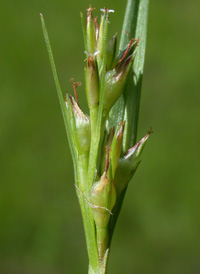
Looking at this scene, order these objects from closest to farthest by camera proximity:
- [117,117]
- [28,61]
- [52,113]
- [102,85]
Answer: [102,85] < [117,117] < [52,113] < [28,61]

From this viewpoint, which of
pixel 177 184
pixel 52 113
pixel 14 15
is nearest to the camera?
pixel 177 184

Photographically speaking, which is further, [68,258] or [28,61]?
[28,61]

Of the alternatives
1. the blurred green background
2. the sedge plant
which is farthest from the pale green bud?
the blurred green background

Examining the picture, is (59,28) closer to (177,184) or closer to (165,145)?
(165,145)

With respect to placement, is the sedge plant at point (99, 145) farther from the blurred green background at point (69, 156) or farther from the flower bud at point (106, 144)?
the blurred green background at point (69, 156)

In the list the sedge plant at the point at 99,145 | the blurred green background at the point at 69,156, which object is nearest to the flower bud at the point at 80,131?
the sedge plant at the point at 99,145

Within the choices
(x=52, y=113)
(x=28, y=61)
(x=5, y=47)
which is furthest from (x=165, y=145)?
(x=5, y=47)
